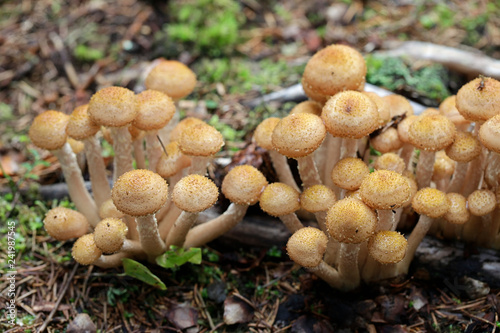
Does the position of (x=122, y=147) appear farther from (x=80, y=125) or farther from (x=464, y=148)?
(x=464, y=148)

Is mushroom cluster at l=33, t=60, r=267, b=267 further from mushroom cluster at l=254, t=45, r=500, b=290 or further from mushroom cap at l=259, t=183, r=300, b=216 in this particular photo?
mushroom cluster at l=254, t=45, r=500, b=290

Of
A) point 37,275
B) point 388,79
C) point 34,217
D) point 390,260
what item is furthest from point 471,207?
point 34,217

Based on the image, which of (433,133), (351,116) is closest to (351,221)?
(351,116)

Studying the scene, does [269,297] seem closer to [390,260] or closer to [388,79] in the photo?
[390,260]

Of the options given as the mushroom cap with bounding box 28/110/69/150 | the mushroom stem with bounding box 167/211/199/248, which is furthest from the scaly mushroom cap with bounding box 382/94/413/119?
the mushroom cap with bounding box 28/110/69/150

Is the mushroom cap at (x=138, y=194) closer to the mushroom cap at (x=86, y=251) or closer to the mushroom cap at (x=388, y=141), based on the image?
the mushroom cap at (x=86, y=251)

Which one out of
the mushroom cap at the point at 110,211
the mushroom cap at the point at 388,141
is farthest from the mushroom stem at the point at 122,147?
the mushroom cap at the point at 388,141
